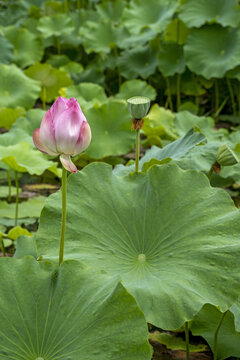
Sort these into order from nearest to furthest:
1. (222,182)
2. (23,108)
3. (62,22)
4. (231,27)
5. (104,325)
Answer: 1. (104,325)
2. (222,182)
3. (23,108)
4. (231,27)
5. (62,22)

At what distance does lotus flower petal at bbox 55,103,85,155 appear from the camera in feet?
2.87

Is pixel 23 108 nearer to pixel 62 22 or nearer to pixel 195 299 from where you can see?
pixel 62 22

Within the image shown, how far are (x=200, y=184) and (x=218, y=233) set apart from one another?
0.13 metres

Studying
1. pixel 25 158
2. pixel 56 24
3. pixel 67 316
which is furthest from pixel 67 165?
pixel 56 24

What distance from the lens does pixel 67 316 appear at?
2.94 ft

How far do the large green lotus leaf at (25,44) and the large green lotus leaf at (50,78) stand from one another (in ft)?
1.62

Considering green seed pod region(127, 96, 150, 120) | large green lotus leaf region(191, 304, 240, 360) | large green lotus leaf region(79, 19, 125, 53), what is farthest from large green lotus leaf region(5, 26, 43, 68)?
large green lotus leaf region(191, 304, 240, 360)

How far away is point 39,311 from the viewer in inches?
35.9

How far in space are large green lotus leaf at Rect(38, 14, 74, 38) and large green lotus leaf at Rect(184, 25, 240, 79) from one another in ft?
3.66

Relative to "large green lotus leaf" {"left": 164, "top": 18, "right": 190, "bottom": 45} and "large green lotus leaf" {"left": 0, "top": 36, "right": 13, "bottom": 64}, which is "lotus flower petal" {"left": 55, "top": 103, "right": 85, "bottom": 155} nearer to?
"large green lotus leaf" {"left": 164, "top": 18, "right": 190, "bottom": 45}

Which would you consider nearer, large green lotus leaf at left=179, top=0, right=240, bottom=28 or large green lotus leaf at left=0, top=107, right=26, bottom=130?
large green lotus leaf at left=0, top=107, right=26, bottom=130

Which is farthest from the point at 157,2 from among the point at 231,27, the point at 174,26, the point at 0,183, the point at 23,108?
the point at 0,183

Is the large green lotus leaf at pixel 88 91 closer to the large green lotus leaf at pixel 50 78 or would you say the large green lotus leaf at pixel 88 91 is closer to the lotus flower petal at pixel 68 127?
the large green lotus leaf at pixel 50 78

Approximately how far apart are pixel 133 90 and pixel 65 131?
94.2 inches
